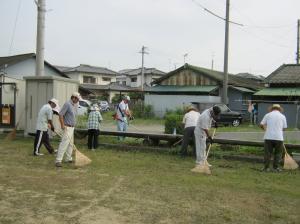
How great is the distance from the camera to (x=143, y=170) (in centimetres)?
1040

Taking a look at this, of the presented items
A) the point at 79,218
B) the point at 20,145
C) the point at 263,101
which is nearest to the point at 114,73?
the point at 263,101

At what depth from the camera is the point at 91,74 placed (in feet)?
217

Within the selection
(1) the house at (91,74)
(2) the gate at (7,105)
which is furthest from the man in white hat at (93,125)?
(1) the house at (91,74)

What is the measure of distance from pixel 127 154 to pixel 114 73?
57.0m

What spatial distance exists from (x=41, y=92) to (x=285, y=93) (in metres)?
20.1

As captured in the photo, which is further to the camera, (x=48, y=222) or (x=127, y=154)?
(x=127, y=154)

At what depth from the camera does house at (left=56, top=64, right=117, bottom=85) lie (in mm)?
64312

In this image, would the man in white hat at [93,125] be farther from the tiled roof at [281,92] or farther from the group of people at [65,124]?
the tiled roof at [281,92]

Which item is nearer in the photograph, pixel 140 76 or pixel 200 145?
pixel 200 145

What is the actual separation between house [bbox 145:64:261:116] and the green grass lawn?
26307mm

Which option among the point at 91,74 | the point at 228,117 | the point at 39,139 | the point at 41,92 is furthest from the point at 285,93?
the point at 91,74

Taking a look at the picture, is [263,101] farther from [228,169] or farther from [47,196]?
[47,196]

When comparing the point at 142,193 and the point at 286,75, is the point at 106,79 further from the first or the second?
the point at 142,193

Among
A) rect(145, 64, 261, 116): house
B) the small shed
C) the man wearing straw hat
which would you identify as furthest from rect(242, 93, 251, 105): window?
the man wearing straw hat
